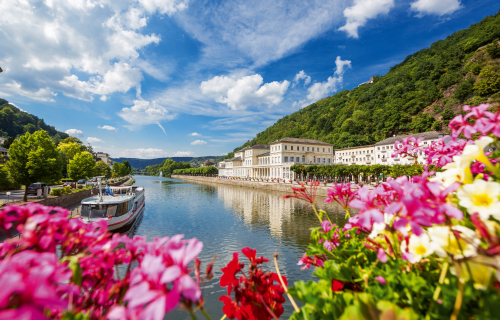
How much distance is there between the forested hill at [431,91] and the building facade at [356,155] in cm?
356

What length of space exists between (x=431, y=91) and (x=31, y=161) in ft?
354

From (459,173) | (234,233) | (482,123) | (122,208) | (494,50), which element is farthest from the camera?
(494,50)

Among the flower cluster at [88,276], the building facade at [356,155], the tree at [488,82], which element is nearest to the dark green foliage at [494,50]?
the tree at [488,82]

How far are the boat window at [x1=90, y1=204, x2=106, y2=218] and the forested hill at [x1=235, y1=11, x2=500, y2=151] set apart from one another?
270 feet

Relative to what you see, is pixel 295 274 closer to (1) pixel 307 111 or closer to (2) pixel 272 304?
(2) pixel 272 304

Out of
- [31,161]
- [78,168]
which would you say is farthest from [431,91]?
[31,161]

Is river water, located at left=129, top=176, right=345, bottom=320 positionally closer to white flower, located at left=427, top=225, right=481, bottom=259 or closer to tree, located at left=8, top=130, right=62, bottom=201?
white flower, located at left=427, top=225, right=481, bottom=259

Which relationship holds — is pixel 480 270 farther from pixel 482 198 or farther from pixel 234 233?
pixel 234 233

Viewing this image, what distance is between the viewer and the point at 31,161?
2094 centimetres

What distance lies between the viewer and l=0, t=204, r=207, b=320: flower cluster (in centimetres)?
68

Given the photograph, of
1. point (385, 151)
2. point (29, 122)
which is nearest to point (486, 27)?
point (385, 151)

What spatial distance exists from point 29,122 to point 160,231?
167 m

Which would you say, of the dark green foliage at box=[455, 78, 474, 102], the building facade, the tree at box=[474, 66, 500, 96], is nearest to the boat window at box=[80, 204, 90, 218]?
the building facade

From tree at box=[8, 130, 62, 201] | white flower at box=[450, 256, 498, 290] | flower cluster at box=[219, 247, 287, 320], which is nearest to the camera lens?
white flower at box=[450, 256, 498, 290]
